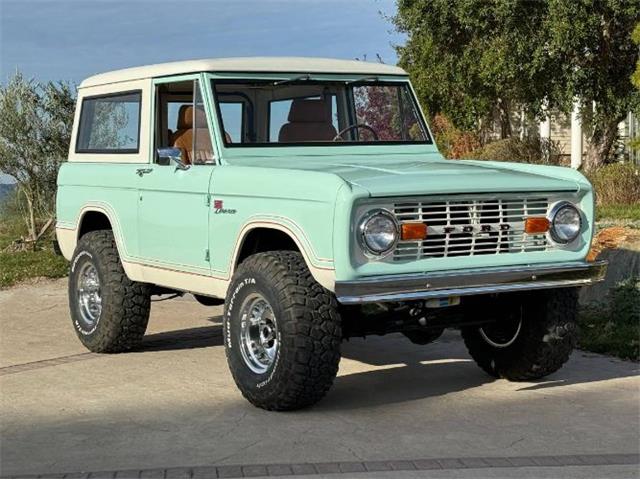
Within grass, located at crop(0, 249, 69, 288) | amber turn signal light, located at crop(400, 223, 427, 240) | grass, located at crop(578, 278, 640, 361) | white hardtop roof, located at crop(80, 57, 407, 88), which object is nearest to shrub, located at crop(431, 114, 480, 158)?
grass, located at crop(0, 249, 69, 288)

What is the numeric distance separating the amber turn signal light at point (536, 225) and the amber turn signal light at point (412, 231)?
0.79 metres

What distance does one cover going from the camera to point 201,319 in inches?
415

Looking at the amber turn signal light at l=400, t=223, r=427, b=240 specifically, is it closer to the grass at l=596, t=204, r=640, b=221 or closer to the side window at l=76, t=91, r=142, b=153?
the side window at l=76, t=91, r=142, b=153

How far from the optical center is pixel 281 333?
250 inches

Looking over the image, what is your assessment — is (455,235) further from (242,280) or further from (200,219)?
(200,219)

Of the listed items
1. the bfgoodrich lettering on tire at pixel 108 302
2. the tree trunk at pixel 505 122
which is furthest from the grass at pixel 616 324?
the tree trunk at pixel 505 122

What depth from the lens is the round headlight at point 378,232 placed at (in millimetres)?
6145

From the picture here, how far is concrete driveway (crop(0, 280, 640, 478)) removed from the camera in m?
5.48

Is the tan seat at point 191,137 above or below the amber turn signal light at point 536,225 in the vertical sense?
above

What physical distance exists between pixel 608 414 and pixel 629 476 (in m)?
1.31

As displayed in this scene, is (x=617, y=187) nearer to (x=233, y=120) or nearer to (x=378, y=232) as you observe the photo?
(x=233, y=120)

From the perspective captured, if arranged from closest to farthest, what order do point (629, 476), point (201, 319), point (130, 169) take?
point (629, 476) < point (130, 169) < point (201, 319)

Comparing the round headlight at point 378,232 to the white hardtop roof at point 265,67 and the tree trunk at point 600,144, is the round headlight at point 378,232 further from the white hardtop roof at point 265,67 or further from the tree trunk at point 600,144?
the tree trunk at point 600,144

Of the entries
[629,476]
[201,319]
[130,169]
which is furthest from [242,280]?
[201,319]
